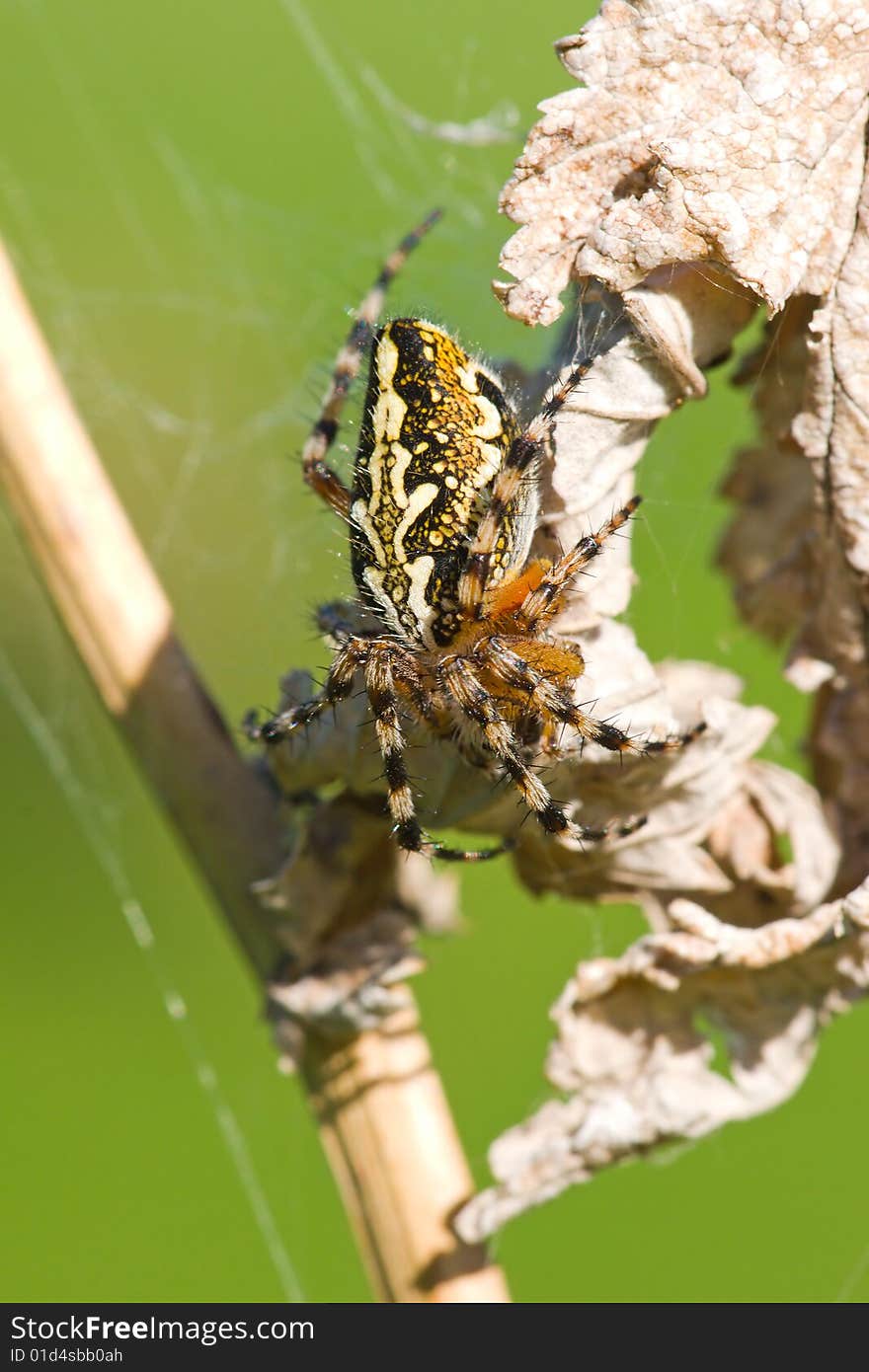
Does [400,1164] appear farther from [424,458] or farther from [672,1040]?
[424,458]

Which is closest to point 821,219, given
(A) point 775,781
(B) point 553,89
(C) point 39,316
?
(A) point 775,781

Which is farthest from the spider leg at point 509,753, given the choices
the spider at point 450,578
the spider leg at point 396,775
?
the spider leg at point 396,775

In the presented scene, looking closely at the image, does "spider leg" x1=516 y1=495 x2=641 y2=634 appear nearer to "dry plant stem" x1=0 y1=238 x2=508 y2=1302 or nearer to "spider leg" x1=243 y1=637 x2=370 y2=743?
"spider leg" x1=243 y1=637 x2=370 y2=743

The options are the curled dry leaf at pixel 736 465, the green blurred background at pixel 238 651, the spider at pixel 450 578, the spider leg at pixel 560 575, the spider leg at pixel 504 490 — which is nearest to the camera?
the curled dry leaf at pixel 736 465

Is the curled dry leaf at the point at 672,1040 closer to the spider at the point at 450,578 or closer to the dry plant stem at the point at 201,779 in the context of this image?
the dry plant stem at the point at 201,779

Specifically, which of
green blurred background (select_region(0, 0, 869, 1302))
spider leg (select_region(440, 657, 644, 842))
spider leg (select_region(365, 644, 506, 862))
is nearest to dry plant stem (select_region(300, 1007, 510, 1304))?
spider leg (select_region(365, 644, 506, 862))

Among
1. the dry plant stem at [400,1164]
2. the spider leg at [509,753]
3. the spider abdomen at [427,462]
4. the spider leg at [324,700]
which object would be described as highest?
the spider abdomen at [427,462]

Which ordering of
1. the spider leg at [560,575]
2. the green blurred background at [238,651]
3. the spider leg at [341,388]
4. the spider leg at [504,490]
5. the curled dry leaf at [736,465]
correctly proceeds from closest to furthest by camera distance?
the curled dry leaf at [736,465], the spider leg at [504,490], the spider leg at [560,575], the spider leg at [341,388], the green blurred background at [238,651]
